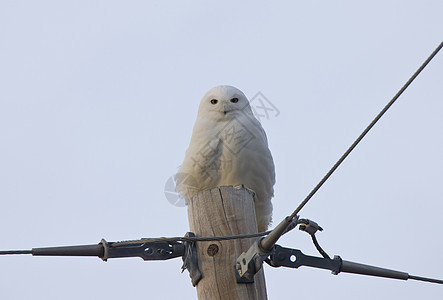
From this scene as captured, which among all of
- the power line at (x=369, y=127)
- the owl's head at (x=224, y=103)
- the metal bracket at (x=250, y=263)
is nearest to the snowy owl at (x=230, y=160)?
the owl's head at (x=224, y=103)

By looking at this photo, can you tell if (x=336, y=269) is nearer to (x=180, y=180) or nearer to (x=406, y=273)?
(x=406, y=273)

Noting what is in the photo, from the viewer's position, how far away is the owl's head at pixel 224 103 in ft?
17.7

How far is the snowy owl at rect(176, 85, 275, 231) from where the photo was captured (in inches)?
196

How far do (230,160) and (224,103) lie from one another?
0.61 m

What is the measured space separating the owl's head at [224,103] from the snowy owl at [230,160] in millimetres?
36

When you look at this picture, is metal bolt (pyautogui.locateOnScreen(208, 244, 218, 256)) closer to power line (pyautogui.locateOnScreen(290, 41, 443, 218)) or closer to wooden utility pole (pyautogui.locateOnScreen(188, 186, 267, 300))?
wooden utility pole (pyautogui.locateOnScreen(188, 186, 267, 300))

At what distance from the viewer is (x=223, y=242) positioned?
348cm

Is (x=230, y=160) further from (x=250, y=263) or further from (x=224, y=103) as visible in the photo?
(x=250, y=263)

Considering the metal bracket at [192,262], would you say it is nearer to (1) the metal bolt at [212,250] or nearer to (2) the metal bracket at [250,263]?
(1) the metal bolt at [212,250]

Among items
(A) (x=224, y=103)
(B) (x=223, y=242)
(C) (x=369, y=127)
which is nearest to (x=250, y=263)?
(B) (x=223, y=242)

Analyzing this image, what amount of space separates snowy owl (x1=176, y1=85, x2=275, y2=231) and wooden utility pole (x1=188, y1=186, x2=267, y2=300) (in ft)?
4.41

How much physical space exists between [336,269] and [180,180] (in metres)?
1.86

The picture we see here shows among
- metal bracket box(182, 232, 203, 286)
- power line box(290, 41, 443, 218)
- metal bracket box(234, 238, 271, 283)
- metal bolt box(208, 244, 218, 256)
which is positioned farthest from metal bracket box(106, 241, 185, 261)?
power line box(290, 41, 443, 218)

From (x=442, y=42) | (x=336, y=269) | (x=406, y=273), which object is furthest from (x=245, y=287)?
(x=442, y=42)
